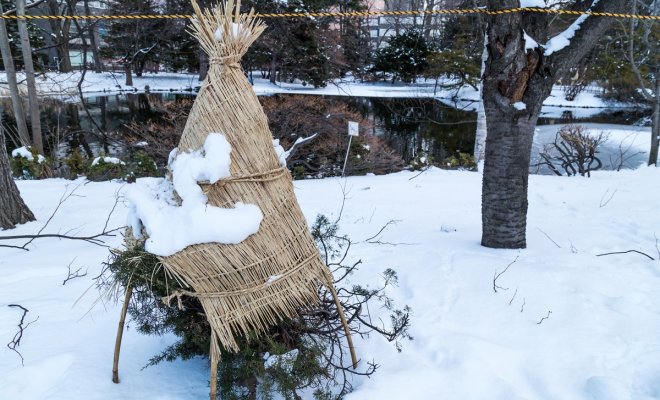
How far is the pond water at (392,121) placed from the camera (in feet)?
41.8

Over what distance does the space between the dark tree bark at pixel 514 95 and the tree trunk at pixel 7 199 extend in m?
4.10

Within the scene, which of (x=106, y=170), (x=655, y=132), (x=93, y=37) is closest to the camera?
(x=106, y=170)

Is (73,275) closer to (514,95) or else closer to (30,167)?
(514,95)

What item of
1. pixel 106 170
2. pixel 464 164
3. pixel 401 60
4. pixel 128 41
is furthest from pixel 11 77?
pixel 401 60

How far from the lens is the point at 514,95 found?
292 centimetres

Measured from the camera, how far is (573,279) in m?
2.60

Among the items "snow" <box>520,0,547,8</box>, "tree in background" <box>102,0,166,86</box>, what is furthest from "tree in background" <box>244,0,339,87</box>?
"snow" <box>520,0,547,8</box>

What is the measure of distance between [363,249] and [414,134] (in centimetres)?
1308

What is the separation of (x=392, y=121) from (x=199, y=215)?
17.2 meters

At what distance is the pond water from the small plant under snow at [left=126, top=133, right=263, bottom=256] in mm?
9201

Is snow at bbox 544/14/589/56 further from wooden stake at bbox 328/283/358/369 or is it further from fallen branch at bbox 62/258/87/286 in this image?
fallen branch at bbox 62/258/87/286

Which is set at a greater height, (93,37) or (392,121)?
(93,37)

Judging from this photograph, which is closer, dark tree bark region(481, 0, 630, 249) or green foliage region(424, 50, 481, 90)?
dark tree bark region(481, 0, 630, 249)

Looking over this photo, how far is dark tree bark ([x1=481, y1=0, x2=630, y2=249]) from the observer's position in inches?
110
